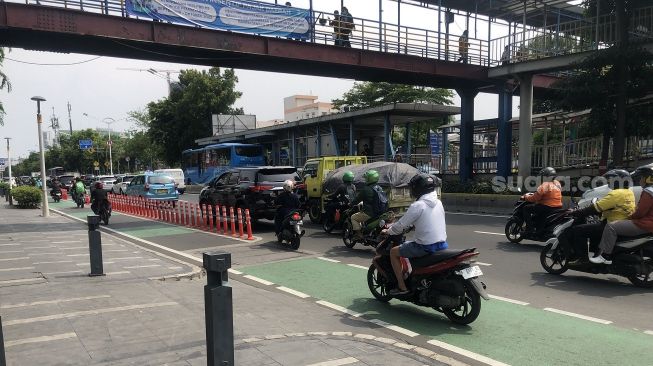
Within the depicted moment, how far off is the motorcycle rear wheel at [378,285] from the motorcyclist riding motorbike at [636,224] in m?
3.18

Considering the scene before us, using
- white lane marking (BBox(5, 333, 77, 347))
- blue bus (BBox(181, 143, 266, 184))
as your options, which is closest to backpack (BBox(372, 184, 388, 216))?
white lane marking (BBox(5, 333, 77, 347))

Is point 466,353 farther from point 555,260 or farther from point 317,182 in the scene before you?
point 317,182

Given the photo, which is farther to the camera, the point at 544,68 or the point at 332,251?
the point at 544,68

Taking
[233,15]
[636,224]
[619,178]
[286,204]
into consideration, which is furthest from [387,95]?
[636,224]

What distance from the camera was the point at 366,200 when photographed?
31.5 feet

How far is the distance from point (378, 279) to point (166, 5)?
43.1 feet

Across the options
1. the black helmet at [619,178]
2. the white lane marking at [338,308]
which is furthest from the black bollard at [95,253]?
the black helmet at [619,178]

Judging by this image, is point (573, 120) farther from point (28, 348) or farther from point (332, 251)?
point (28, 348)

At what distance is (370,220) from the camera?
31.7 feet

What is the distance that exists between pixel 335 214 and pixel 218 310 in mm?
8923

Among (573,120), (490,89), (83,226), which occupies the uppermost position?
(490,89)

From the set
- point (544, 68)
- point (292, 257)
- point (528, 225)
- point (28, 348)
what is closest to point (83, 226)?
point (292, 257)

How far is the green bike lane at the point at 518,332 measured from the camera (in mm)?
4309

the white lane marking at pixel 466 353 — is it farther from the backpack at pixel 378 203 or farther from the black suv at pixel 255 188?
the black suv at pixel 255 188
